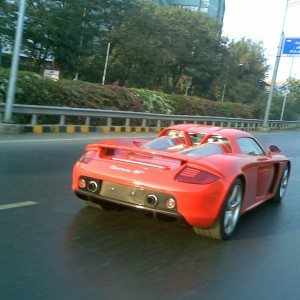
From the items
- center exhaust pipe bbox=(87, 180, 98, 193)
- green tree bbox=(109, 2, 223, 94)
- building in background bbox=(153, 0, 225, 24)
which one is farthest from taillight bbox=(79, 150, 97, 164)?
building in background bbox=(153, 0, 225, 24)

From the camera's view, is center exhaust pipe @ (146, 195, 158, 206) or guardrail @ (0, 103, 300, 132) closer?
center exhaust pipe @ (146, 195, 158, 206)

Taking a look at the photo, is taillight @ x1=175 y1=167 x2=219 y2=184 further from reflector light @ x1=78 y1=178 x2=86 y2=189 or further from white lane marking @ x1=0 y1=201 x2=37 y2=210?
white lane marking @ x1=0 y1=201 x2=37 y2=210

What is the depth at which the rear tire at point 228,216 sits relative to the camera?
521cm

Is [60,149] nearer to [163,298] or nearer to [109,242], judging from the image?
[109,242]

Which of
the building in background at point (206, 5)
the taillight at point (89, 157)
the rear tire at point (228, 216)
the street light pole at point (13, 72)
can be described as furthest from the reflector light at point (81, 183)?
the building in background at point (206, 5)

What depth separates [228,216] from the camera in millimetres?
5430

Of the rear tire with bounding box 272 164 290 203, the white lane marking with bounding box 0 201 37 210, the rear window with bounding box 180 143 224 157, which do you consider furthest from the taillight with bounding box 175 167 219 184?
the rear tire with bounding box 272 164 290 203

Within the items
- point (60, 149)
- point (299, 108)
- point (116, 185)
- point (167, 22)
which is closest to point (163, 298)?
point (116, 185)

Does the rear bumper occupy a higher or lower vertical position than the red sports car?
lower

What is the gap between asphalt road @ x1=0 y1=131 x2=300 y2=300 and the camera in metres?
3.78

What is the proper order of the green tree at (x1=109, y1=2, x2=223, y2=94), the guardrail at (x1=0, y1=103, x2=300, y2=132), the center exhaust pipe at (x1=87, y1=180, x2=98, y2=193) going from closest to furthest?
the center exhaust pipe at (x1=87, y1=180, x2=98, y2=193)
the guardrail at (x1=0, y1=103, x2=300, y2=132)
the green tree at (x1=109, y1=2, x2=223, y2=94)

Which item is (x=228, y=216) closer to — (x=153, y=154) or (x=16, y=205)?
(x=153, y=154)

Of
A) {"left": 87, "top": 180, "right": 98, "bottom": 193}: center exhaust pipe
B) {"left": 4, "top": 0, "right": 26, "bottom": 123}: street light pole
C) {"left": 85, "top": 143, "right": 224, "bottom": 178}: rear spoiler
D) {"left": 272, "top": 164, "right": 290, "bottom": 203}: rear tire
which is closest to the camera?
{"left": 85, "top": 143, "right": 224, "bottom": 178}: rear spoiler

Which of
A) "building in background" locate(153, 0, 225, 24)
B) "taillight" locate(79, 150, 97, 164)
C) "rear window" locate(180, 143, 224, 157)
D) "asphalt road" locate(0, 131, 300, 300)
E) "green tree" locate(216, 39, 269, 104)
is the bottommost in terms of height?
"asphalt road" locate(0, 131, 300, 300)
